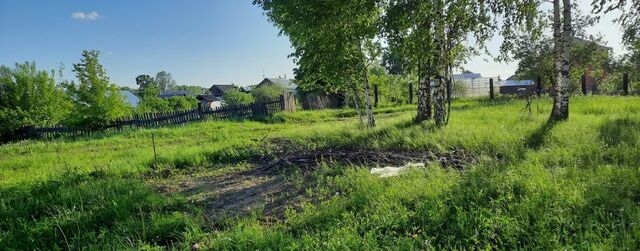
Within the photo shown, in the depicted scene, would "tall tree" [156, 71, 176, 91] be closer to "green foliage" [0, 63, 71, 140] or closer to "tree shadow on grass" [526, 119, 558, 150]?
"green foliage" [0, 63, 71, 140]

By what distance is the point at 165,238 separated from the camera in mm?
3811

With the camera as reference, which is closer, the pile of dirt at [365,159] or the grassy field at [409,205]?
the grassy field at [409,205]

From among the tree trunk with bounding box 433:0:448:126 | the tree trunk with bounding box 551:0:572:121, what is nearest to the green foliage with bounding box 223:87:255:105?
the tree trunk with bounding box 433:0:448:126

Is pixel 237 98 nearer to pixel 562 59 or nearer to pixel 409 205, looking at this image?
pixel 562 59

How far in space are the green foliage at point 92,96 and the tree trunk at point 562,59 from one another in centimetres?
1816

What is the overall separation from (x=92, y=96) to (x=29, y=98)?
34.4 ft

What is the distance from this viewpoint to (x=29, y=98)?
81.7 feet

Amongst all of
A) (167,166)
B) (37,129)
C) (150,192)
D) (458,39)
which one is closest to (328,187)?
(150,192)

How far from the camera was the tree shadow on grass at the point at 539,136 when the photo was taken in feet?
18.9

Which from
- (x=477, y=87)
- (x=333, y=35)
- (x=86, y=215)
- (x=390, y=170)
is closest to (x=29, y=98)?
(x=333, y=35)

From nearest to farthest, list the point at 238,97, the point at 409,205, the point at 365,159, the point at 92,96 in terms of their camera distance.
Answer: the point at 409,205
the point at 365,159
the point at 92,96
the point at 238,97

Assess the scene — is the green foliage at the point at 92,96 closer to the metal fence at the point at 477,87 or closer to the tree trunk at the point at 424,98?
the tree trunk at the point at 424,98

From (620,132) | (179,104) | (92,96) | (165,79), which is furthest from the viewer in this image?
(165,79)

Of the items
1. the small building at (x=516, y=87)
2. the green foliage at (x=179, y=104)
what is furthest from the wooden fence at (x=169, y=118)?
Answer: the green foliage at (x=179, y=104)
